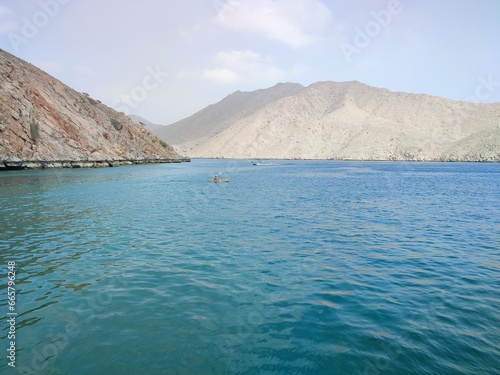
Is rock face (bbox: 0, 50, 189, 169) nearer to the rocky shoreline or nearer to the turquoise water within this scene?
the rocky shoreline

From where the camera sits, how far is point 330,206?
2966 cm

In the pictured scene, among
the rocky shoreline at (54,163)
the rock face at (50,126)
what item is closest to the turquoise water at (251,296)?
the rocky shoreline at (54,163)

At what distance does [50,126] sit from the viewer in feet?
257

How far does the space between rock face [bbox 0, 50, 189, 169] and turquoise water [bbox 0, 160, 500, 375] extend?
2258 inches

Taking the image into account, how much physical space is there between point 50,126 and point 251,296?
281 ft

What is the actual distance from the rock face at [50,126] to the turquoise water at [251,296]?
57355mm

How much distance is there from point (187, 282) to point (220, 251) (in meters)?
3.92

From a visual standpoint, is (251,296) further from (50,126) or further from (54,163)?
(50,126)

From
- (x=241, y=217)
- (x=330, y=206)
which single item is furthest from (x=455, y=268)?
(x=330, y=206)

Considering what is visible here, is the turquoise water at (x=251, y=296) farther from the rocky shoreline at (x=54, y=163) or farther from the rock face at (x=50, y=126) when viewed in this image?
the rock face at (x=50, y=126)

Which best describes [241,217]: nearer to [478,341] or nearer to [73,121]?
[478,341]

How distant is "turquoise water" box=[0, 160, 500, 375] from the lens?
23.8 feet

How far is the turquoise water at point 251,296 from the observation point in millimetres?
7250

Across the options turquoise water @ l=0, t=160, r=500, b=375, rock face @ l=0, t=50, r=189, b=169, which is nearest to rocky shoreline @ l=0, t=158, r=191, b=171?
rock face @ l=0, t=50, r=189, b=169
